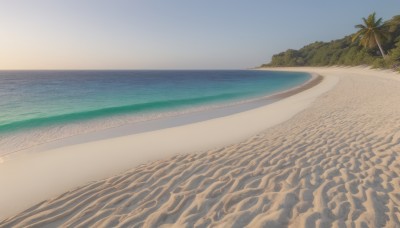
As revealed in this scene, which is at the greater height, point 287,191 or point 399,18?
point 399,18

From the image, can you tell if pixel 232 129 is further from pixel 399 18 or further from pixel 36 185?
pixel 399 18

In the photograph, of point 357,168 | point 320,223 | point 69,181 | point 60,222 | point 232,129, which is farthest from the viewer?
point 232,129

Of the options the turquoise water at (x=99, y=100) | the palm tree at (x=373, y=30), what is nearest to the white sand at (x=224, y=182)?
the turquoise water at (x=99, y=100)

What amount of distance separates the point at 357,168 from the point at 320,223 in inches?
102

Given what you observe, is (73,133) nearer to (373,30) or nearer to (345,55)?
(373,30)

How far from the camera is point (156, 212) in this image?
379 cm

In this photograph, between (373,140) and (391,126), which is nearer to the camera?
(373,140)

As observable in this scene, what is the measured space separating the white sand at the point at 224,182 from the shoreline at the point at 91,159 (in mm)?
36

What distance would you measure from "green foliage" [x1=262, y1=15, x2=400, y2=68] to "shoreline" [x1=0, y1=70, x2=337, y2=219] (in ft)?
140

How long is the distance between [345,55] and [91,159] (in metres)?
91.6

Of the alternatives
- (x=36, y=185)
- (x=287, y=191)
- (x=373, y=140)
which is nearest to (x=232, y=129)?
(x=373, y=140)

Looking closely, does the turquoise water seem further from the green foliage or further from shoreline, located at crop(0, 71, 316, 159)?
the green foliage

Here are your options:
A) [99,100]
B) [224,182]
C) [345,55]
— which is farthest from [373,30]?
[224,182]

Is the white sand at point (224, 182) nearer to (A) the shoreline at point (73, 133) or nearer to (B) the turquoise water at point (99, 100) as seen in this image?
(A) the shoreline at point (73, 133)
